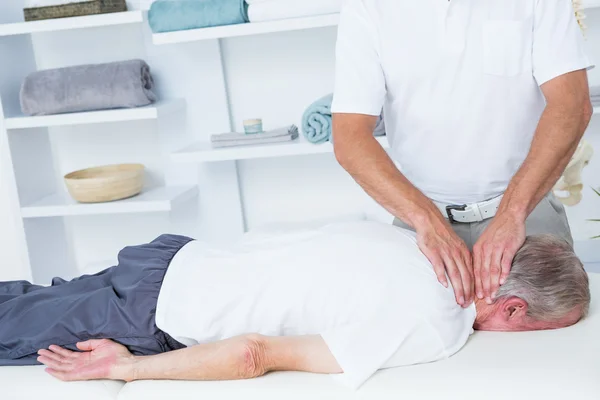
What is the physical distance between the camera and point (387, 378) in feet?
4.93

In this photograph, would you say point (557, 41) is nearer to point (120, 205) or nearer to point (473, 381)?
point (473, 381)

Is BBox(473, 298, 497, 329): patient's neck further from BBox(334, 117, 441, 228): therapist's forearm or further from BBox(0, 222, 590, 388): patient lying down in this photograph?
BBox(334, 117, 441, 228): therapist's forearm

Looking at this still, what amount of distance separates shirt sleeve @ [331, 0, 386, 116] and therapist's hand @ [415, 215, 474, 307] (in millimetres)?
385

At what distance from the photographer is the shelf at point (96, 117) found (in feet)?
9.30

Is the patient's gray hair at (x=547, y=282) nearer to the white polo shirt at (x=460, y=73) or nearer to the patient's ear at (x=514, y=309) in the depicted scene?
the patient's ear at (x=514, y=309)

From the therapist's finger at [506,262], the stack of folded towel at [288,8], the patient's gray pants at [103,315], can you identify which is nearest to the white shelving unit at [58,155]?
the stack of folded towel at [288,8]

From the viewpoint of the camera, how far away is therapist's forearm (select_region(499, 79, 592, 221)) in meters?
1.74

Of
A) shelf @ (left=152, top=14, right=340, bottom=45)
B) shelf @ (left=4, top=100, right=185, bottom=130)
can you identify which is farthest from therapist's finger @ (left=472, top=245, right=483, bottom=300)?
shelf @ (left=4, top=100, right=185, bottom=130)

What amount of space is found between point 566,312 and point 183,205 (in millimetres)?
1879

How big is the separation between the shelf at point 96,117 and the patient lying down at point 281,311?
1093 mm

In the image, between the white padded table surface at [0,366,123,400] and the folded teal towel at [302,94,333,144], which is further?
the folded teal towel at [302,94,333,144]

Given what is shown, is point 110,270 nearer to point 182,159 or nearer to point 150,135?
point 182,159

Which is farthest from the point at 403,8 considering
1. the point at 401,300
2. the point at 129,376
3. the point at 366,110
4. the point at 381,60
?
the point at 129,376

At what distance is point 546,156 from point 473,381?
594 mm
